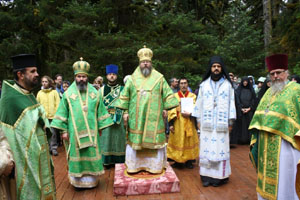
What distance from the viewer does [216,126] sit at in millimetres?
4660

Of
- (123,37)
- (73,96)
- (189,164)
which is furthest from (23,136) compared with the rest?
(123,37)

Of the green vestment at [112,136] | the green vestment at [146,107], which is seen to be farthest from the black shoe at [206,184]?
the green vestment at [112,136]

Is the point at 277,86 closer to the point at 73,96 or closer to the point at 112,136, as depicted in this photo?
the point at 73,96

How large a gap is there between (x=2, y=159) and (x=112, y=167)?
405 cm

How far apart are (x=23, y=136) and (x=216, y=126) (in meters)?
3.21

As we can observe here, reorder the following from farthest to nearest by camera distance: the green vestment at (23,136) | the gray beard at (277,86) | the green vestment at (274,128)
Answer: the gray beard at (277,86)
the green vestment at (274,128)
the green vestment at (23,136)

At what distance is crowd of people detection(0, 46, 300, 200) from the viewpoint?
2.75 metres

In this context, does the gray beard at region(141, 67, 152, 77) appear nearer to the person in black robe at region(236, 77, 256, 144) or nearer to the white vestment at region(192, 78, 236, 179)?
the white vestment at region(192, 78, 236, 179)

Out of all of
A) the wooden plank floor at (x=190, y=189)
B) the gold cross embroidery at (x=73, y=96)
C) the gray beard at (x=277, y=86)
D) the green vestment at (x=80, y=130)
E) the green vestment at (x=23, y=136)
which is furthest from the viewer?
the gold cross embroidery at (x=73, y=96)

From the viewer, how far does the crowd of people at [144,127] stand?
108 inches

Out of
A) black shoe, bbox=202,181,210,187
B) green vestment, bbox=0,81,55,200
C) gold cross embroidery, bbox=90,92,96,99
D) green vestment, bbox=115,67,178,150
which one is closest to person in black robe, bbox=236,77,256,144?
black shoe, bbox=202,181,210,187

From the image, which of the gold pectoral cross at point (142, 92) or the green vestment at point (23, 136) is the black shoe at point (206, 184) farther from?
the green vestment at point (23, 136)

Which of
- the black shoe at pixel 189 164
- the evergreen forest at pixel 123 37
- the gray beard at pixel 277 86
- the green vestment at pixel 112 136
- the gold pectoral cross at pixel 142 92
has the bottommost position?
the black shoe at pixel 189 164

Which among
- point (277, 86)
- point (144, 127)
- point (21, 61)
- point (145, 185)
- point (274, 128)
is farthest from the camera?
point (144, 127)
